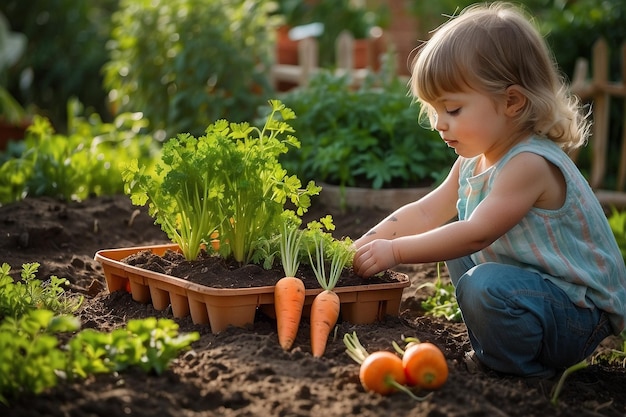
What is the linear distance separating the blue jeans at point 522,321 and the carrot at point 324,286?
42 centimetres

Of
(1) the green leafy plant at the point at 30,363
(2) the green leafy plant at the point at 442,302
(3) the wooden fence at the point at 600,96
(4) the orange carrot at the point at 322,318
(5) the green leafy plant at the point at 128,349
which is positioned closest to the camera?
(1) the green leafy plant at the point at 30,363

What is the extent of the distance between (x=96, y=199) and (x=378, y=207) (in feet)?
5.35

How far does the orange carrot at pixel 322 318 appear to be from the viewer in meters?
2.78

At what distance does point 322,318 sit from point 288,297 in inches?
5.2

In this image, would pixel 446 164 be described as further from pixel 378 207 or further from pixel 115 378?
pixel 115 378

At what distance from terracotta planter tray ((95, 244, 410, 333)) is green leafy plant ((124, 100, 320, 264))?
0.71ft

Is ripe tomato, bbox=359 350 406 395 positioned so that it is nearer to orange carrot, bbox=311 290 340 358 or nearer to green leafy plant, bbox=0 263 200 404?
orange carrot, bbox=311 290 340 358

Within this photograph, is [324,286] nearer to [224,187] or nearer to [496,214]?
[224,187]

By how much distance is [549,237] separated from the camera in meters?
2.96

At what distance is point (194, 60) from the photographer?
21.6ft

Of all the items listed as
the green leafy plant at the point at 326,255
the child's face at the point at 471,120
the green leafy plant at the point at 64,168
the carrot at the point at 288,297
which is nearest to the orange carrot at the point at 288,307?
the carrot at the point at 288,297

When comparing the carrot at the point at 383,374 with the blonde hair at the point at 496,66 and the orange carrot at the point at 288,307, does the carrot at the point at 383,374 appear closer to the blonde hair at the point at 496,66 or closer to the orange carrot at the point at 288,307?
the orange carrot at the point at 288,307

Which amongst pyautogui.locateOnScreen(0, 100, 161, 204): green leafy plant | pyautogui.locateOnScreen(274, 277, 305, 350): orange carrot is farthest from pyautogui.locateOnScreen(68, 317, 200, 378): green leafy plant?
pyautogui.locateOnScreen(0, 100, 161, 204): green leafy plant

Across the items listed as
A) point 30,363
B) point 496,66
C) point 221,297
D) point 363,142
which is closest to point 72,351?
point 30,363
